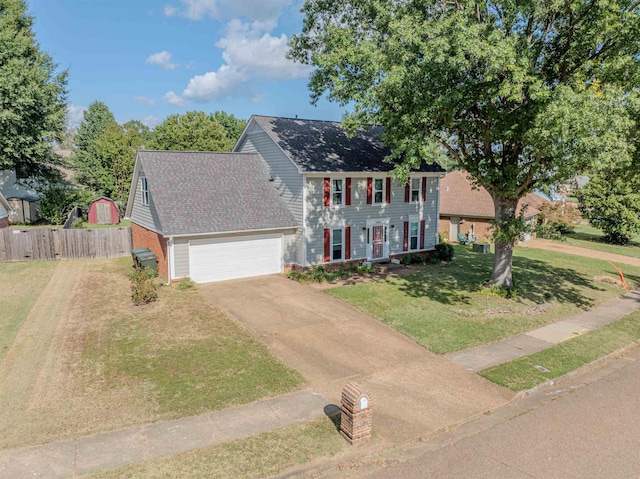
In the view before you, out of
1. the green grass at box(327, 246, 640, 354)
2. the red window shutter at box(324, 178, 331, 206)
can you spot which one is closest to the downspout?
the green grass at box(327, 246, 640, 354)

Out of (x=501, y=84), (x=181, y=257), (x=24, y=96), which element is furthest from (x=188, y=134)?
(x=501, y=84)

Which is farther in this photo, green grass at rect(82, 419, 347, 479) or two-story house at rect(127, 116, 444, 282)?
two-story house at rect(127, 116, 444, 282)

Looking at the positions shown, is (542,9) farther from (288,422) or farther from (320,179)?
(288,422)

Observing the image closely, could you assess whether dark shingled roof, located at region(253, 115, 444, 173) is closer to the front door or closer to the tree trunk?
the front door

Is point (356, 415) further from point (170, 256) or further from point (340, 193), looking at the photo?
point (340, 193)

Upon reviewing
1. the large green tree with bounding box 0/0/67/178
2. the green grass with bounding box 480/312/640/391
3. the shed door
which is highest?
the large green tree with bounding box 0/0/67/178

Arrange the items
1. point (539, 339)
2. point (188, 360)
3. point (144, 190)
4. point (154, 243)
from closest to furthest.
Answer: point (188, 360) < point (539, 339) < point (154, 243) < point (144, 190)

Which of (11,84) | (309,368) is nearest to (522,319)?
(309,368)
